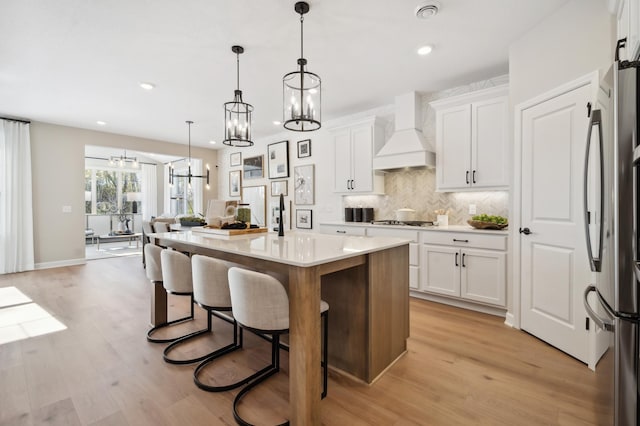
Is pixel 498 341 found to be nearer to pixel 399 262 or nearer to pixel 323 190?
pixel 399 262

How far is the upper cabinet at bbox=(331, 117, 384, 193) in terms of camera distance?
438 cm

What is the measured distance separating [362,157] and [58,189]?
224 inches

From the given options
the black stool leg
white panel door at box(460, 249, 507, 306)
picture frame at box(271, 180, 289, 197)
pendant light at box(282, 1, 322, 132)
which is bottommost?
the black stool leg

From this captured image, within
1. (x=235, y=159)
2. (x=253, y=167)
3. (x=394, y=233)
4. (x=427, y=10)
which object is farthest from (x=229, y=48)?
(x=235, y=159)

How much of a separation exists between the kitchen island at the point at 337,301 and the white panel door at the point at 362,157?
2232 mm

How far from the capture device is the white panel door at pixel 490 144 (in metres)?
3.18

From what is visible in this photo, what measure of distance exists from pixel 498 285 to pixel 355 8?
9.48 ft

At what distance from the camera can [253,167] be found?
686 cm

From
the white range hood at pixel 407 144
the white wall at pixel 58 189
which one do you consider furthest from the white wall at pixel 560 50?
the white wall at pixel 58 189

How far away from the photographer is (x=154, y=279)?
2.64 metres

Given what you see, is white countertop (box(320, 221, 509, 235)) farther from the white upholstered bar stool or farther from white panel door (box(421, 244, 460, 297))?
the white upholstered bar stool

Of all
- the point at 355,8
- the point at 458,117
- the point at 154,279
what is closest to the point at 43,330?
the point at 154,279

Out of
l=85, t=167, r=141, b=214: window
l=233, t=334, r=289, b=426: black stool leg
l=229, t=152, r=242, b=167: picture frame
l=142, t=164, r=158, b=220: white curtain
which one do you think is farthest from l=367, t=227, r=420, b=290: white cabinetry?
l=85, t=167, r=141, b=214: window

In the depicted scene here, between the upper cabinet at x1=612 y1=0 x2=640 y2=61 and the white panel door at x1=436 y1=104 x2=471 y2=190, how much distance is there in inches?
64.7
